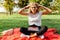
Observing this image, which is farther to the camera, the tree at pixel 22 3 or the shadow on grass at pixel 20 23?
the tree at pixel 22 3

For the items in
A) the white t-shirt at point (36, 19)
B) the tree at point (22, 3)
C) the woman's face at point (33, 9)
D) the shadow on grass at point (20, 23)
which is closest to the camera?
the woman's face at point (33, 9)

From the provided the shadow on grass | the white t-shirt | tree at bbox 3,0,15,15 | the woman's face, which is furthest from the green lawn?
the woman's face

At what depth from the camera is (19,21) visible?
6008 mm

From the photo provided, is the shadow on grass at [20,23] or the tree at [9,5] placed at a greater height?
the tree at [9,5]

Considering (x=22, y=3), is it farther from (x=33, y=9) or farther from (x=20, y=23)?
(x=33, y=9)

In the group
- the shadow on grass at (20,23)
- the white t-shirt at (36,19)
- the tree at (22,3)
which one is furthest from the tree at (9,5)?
the white t-shirt at (36,19)

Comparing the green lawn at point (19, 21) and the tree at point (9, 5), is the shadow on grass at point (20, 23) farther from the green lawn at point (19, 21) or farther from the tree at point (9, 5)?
the tree at point (9, 5)

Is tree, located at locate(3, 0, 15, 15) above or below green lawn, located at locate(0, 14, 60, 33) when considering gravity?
above

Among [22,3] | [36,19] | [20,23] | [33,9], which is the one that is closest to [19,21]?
[20,23]

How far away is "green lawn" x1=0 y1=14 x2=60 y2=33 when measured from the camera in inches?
221

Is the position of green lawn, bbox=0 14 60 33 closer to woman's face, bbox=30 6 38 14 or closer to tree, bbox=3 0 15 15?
tree, bbox=3 0 15 15

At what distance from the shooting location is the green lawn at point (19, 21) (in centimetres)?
561

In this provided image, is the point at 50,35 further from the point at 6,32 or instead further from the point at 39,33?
the point at 6,32

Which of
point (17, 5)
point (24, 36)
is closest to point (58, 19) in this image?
point (17, 5)
